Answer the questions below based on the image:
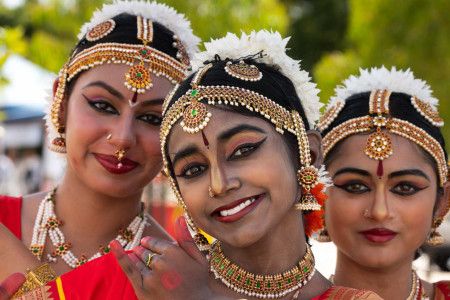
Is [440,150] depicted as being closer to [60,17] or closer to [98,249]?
[98,249]

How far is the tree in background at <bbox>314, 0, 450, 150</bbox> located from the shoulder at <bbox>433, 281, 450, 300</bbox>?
7757mm

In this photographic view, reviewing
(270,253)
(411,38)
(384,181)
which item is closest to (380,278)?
(384,181)

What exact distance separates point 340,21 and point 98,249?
23507 millimetres

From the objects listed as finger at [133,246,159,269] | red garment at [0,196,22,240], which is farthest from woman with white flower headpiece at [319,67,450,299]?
red garment at [0,196,22,240]

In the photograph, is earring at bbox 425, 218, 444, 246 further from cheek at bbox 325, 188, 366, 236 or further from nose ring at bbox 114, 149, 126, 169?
nose ring at bbox 114, 149, 126, 169

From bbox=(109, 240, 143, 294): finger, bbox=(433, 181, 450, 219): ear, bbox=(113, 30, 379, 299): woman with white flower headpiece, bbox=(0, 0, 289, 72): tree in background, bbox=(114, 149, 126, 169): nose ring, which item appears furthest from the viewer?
bbox=(0, 0, 289, 72): tree in background

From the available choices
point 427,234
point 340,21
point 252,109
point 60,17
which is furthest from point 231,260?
point 340,21

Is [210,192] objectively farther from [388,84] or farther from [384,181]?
[388,84]

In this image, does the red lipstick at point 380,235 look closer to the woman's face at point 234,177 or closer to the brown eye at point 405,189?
the brown eye at point 405,189

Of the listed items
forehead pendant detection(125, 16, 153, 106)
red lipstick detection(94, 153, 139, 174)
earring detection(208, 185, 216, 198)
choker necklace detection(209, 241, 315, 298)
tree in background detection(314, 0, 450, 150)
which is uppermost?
tree in background detection(314, 0, 450, 150)

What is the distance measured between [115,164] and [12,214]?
0.75m

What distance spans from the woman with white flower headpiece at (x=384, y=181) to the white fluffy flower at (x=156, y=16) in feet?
2.75

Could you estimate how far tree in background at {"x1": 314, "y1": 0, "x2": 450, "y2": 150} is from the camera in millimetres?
11867

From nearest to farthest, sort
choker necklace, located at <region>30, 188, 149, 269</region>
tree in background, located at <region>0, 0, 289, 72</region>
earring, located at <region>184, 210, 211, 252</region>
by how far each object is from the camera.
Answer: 1. earring, located at <region>184, 210, 211, 252</region>
2. choker necklace, located at <region>30, 188, 149, 269</region>
3. tree in background, located at <region>0, 0, 289, 72</region>
